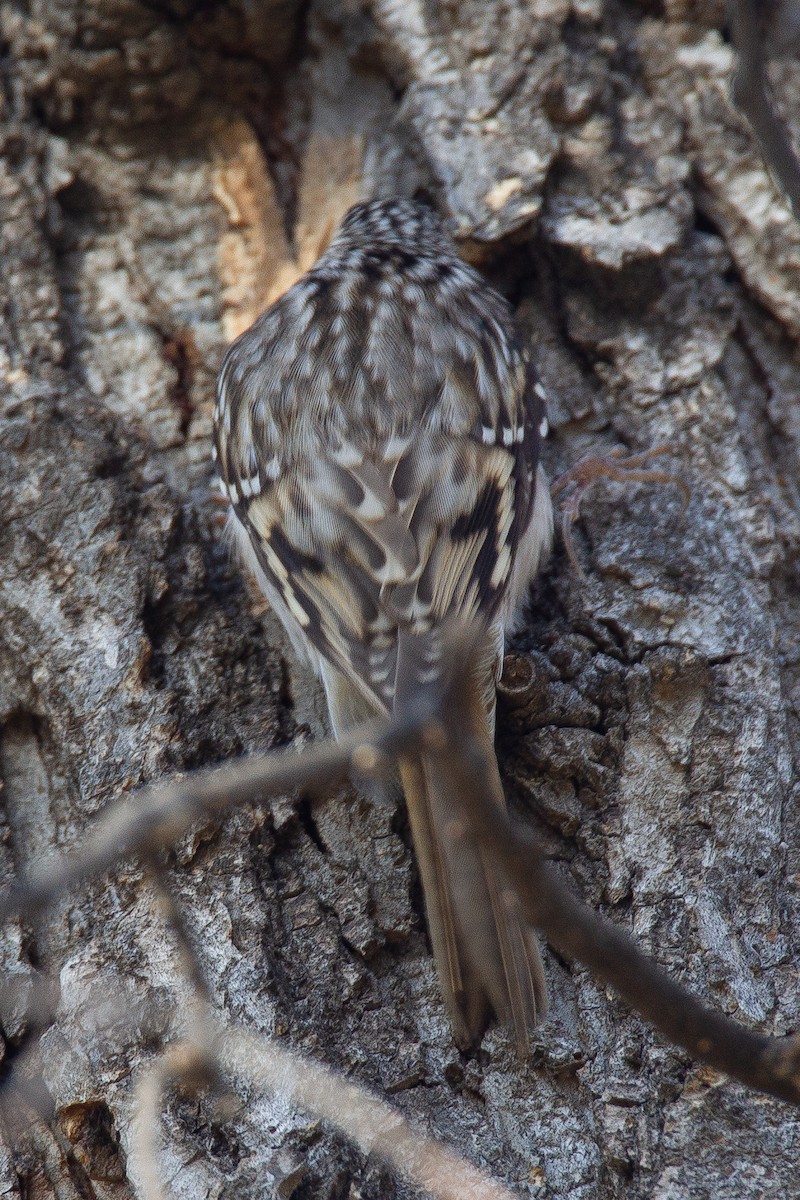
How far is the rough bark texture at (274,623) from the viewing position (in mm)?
1614

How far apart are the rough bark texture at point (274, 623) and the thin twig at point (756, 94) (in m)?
0.72

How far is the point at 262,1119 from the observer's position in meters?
1.53

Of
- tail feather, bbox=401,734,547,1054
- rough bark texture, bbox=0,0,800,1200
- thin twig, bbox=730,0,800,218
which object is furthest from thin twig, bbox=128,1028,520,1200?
thin twig, bbox=730,0,800,218

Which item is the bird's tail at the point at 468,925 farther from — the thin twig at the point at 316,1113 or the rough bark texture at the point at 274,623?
the thin twig at the point at 316,1113

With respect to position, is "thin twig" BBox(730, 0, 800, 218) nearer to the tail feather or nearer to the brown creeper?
the brown creeper

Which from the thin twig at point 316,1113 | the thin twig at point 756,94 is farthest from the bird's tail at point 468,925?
the thin twig at point 756,94

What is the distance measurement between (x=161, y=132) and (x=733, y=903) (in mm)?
2088

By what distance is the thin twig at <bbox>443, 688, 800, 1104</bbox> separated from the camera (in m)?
0.97

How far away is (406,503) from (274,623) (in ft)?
1.28

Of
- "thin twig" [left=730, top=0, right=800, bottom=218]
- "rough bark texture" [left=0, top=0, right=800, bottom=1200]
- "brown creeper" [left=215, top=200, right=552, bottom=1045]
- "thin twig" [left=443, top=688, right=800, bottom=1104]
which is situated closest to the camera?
"thin twig" [left=443, top=688, right=800, bottom=1104]

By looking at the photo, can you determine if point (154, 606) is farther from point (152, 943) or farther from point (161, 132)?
point (161, 132)

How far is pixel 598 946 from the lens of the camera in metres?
1.06

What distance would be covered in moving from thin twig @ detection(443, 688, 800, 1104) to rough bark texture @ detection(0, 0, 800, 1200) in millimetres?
410

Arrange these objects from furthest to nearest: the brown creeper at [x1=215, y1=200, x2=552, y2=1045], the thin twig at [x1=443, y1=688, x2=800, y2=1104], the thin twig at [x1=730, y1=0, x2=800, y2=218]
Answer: the brown creeper at [x1=215, y1=200, x2=552, y2=1045] < the thin twig at [x1=730, y1=0, x2=800, y2=218] < the thin twig at [x1=443, y1=688, x2=800, y2=1104]
